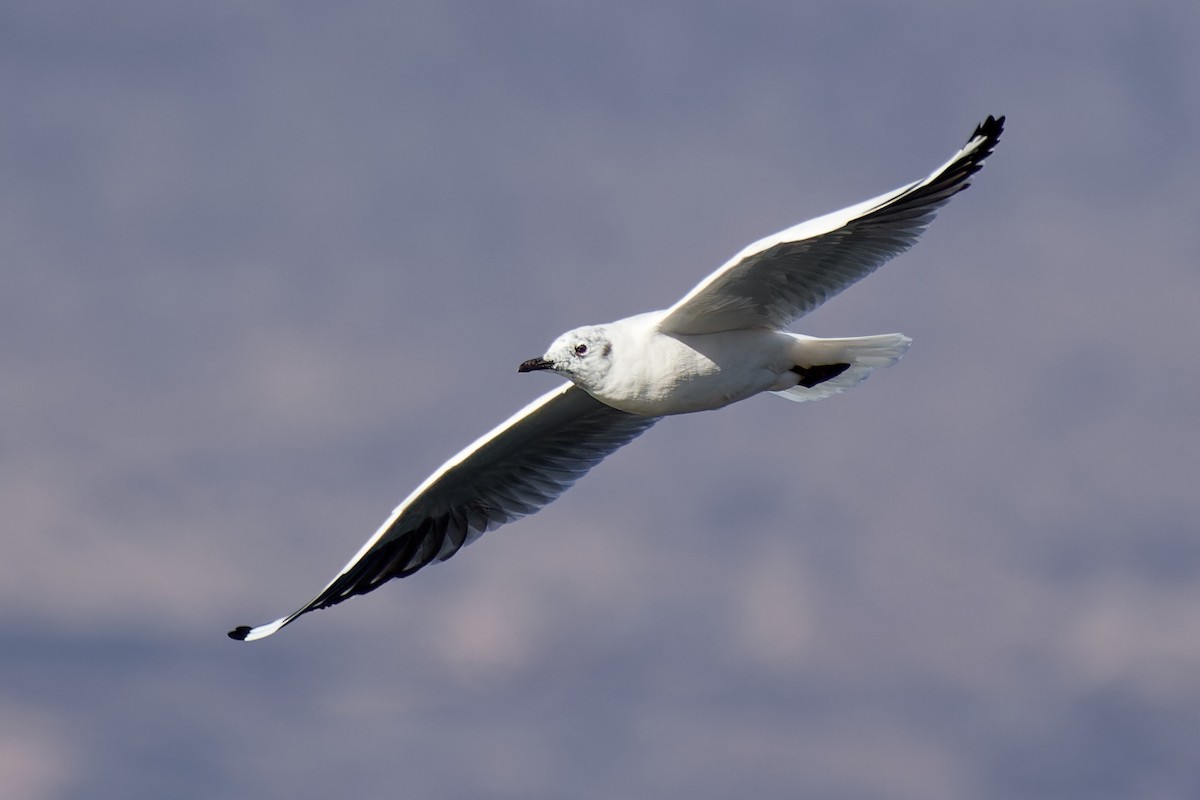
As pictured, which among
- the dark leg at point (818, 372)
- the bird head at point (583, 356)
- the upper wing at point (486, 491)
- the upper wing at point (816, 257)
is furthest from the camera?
the upper wing at point (486, 491)

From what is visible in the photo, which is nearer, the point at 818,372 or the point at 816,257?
the point at 816,257

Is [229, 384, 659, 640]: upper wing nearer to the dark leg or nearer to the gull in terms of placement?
the gull

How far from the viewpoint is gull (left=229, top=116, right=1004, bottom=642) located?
1061 cm

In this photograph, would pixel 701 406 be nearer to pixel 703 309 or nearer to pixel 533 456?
pixel 703 309

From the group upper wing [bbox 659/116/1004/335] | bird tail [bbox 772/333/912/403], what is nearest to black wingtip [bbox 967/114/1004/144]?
upper wing [bbox 659/116/1004/335]

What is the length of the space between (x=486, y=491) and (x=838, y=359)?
9.50 ft

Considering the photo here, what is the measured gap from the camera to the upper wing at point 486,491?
12.8m

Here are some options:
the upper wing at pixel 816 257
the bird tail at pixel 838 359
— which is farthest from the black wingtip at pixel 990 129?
the bird tail at pixel 838 359

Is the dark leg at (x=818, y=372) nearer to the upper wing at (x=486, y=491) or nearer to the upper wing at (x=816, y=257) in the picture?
the upper wing at (x=816, y=257)

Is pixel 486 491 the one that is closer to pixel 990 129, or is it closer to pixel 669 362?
pixel 669 362

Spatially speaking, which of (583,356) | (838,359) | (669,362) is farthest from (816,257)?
(583,356)

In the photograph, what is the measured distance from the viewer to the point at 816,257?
11.1 meters

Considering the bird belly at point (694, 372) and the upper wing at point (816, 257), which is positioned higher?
the upper wing at point (816, 257)

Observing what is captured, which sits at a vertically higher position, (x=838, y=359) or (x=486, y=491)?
(x=486, y=491)
